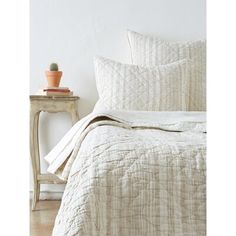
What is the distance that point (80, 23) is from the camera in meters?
3.79

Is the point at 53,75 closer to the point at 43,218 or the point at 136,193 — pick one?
the point at 43,218

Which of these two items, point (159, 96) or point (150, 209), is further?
point (159, 96)

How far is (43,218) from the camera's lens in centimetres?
327

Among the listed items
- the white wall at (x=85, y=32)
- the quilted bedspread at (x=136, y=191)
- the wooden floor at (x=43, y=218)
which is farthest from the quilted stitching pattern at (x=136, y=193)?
the white wall at (x=85, y=32)

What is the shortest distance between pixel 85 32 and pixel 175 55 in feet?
2.54

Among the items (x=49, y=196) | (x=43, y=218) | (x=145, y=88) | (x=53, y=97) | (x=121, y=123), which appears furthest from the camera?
(x=49, y=196)

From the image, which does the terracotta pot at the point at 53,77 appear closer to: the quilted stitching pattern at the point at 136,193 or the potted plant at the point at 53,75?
the potted plant at the point at 53,75

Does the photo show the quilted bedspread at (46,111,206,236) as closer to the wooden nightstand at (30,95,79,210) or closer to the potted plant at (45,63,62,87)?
the wooden nightstand at (30,95,79,210)

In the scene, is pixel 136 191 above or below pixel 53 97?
below

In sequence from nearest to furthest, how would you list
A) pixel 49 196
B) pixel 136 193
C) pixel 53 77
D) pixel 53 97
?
pixel 136 193 → pixel 53 97 → pixel 53 77 → pixel 49 196

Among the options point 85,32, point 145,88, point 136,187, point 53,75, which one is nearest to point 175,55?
point 145,88
